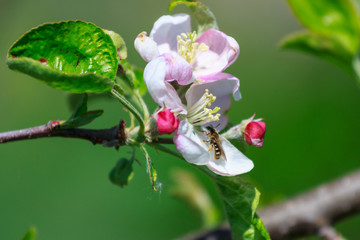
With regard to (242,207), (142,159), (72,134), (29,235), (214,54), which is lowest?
(142,159)

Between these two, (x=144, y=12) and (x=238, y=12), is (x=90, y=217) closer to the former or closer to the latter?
(x=144, y=12)

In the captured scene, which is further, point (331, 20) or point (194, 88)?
point (331, 20)

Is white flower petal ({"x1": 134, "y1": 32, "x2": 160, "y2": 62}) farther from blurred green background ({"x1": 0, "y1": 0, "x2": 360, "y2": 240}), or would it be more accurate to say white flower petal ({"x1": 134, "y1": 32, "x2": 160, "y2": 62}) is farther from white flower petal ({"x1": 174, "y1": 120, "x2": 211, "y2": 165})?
blurred green background ({"x1": 0, "y1": 0, "x2": 360, "y2": 240})

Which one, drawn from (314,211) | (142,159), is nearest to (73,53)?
(314,211)

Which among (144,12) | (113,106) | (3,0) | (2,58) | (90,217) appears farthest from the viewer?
(144,12)

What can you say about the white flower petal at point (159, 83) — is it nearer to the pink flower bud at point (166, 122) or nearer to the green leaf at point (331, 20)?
the pink flower bud at point (166, 122)

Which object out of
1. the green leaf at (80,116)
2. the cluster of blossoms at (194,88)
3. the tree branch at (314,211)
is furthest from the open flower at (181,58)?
the tree branch at (314,211)

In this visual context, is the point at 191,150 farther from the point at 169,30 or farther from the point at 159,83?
the point at 169,30

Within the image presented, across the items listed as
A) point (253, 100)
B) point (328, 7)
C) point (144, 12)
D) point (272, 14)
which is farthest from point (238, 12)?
point (328, 7)
